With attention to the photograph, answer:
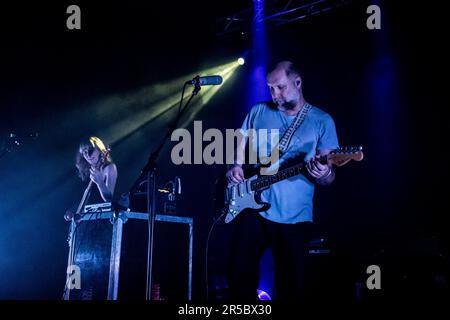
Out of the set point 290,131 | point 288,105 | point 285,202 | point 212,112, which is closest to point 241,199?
point 285,202

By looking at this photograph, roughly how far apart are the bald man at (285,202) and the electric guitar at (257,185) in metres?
0.05

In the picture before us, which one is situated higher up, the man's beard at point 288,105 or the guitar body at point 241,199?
the man's beard at point 288,105

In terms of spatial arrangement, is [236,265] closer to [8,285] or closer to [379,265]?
[379,265]

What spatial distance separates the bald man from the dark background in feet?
4.05

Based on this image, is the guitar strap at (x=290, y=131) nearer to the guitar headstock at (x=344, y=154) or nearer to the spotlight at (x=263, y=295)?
the guitar headstock at (x=344, y=154)

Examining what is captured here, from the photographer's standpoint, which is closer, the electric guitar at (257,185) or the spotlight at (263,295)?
the electric guitar at (257,185)

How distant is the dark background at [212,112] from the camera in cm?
475

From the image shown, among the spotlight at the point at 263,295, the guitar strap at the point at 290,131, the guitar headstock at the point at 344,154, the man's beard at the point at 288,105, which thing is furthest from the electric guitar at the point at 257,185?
the spotlight at the point at 263,295

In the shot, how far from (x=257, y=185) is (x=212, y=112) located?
413 centimetres

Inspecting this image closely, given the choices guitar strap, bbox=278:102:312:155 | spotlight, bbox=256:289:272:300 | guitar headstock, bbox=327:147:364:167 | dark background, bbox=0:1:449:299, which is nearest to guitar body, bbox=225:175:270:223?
guitar strap, bbox=278:102:312:155

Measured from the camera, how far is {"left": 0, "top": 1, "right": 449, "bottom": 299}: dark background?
4.75 metres

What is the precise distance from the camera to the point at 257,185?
324 cm

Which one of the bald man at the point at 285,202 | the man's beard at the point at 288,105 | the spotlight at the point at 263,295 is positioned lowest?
the spotlight at the point at 263,295

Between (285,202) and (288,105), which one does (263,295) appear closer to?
(285,202)
